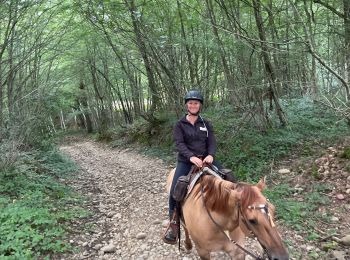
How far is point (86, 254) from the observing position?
5.05 metres

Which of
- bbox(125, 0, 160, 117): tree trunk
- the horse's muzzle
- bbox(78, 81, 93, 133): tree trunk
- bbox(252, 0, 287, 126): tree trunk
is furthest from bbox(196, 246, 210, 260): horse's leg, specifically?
bbox(78, 81, 93, 133): tree trunk

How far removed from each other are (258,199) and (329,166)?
16.3 ft

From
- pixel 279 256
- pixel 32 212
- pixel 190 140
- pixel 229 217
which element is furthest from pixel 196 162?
pixel 32 212

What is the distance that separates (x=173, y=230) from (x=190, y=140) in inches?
53.8

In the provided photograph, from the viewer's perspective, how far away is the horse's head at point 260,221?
2.59 metres

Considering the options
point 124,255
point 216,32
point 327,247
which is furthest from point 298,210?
point 216,32

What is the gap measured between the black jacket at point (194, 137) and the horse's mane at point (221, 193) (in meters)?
0.78

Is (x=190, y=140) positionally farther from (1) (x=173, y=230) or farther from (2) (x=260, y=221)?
(2) (x=260, y=221)

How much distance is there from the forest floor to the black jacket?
1628 millimetres

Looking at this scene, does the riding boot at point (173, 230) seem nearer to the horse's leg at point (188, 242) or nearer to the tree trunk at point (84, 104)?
the horse's leg at point (188, 242)

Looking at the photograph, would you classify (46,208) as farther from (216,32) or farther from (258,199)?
(216,32)

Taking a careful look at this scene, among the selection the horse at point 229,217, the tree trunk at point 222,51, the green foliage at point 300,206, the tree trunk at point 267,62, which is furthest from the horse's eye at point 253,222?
the tree trunk at point 222,51

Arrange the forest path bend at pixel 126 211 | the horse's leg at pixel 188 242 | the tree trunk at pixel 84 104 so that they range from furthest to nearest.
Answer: the tree trunk at pixel 84 104, the forest path bend at pixel 126 211, the horse's leg at pixel 188 242

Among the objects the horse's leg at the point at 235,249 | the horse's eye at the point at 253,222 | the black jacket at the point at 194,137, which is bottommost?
the horse's leg at the point at 235,249
